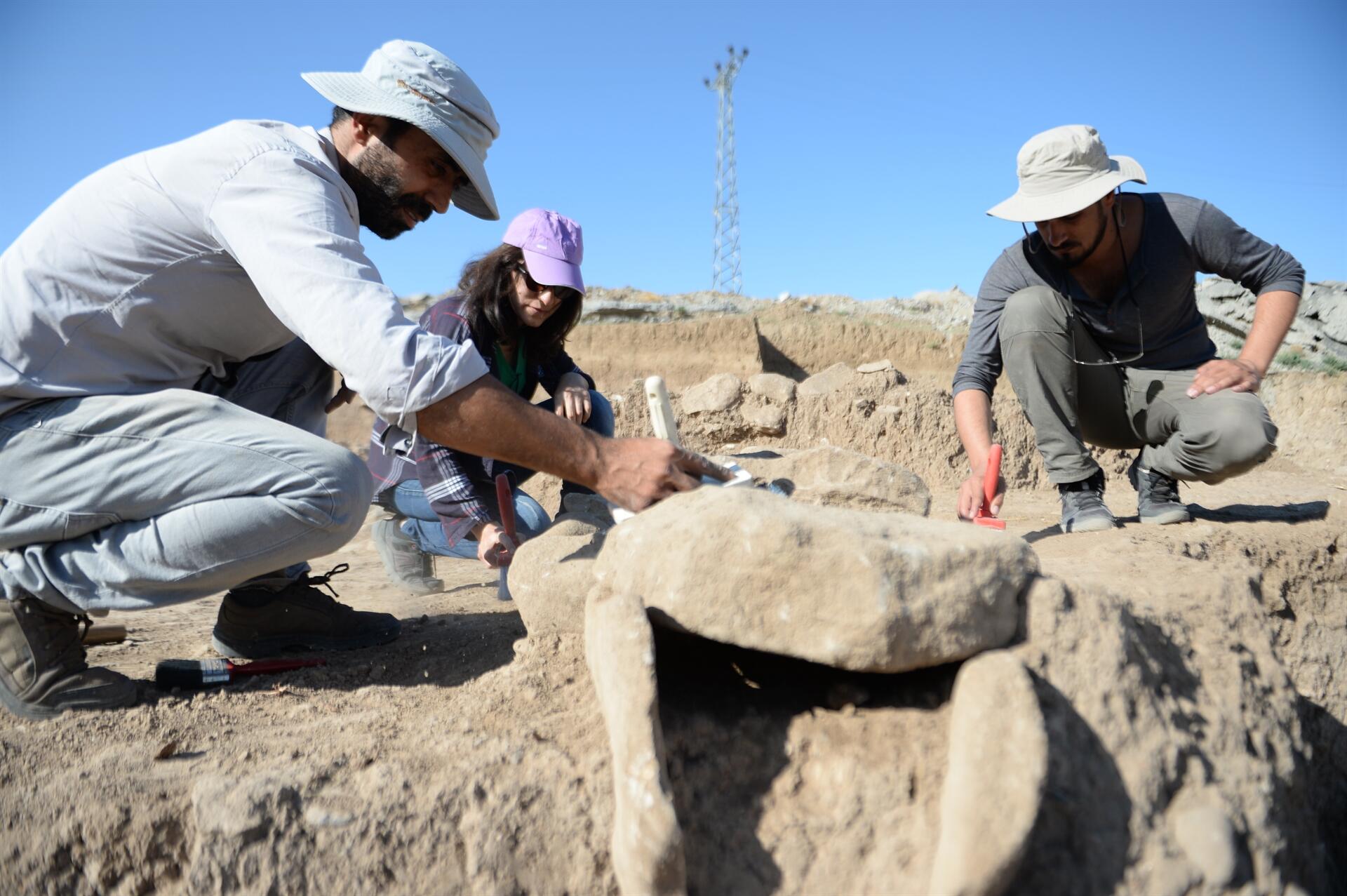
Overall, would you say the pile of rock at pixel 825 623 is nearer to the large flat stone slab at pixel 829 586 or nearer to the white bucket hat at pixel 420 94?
the large flat stone slab at pixel 829 586

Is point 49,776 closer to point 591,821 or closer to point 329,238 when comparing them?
point 591,821

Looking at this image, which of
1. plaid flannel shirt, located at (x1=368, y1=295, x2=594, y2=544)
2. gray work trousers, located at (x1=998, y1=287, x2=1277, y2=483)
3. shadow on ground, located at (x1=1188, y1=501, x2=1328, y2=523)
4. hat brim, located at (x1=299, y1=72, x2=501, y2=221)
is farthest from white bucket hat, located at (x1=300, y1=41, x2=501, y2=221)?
shadow on ground, located at (x1=1188, y1=501, x2=1328, y2=523)

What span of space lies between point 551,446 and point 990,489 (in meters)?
1.36

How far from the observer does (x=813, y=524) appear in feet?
4.93

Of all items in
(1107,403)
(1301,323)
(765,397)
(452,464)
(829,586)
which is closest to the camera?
(829,586)

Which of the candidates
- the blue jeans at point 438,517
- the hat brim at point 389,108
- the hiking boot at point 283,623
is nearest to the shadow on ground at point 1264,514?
the blue jeans at point 438,517

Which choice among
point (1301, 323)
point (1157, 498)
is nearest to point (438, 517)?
point (1157, 498)

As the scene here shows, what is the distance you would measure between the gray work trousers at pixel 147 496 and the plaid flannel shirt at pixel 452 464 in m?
0.32

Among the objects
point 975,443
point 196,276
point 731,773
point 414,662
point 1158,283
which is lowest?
point 414,662

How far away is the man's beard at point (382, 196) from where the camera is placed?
84.7 inches

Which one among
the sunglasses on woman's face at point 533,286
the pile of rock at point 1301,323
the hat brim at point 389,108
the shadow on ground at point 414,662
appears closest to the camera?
the hat brim at point 389,108

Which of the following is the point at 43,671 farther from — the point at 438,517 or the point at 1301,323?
the point at 1301,323

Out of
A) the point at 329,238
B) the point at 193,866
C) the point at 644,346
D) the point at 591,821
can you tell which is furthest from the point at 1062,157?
the point at 644,346

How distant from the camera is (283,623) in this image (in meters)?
2.50
